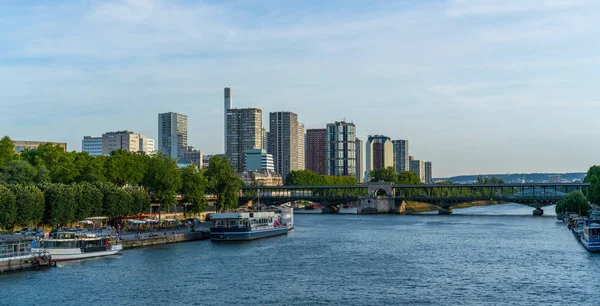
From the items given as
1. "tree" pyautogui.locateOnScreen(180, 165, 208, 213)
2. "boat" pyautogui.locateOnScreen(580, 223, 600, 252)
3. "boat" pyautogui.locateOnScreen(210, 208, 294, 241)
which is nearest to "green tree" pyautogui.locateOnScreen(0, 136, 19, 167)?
"tree" pyautogui.locateOnScreen(180, 165, 208, 213)

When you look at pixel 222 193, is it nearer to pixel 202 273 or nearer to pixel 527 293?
pixel 202 273

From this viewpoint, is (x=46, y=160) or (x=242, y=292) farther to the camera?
(x=46, y=160)

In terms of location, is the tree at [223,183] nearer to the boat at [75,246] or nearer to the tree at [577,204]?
the tree at [577,204]

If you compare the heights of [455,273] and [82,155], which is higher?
[82,155]

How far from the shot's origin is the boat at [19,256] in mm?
54906

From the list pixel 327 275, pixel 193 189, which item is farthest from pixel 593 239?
pixel 193 189

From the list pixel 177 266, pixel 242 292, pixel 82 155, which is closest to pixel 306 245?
pixel 177 266

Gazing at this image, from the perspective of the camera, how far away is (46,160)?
102 m

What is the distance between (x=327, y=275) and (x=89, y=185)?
44082mm

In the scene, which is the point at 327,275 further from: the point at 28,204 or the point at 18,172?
the point at 18,172

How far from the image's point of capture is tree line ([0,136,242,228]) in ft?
255

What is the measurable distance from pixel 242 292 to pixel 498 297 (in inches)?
684

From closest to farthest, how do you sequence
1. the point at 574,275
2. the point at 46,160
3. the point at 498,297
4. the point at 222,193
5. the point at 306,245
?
the point at 498,297, the point at 574,275, the point at 306,245, the point at 46,160, the point at 222,193

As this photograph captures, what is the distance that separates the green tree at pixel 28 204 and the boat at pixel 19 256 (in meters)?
18.3
